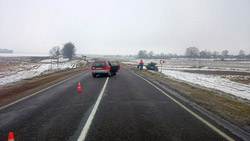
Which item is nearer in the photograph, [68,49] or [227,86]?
[227,86]

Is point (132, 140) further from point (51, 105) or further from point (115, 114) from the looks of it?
point (51, 105)

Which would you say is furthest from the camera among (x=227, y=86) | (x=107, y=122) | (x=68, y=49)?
(x=68, y=49)

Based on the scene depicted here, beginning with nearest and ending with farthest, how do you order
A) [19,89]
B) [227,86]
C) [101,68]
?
[19,89]
[101,68]
[227,86]

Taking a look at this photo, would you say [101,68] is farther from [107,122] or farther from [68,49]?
[68,49]

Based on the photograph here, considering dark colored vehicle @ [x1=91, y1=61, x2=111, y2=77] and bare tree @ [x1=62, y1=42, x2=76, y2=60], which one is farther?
bare tree @ [x1=62, y1=42, x2=76, y2=60]

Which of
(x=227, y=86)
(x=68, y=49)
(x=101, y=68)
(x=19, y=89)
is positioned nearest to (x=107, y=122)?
(x=19, y=89)

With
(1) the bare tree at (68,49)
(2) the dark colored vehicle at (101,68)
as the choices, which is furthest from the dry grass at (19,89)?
(1) the bare tree at (68,49)

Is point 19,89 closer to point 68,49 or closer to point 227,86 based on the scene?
point 227,86

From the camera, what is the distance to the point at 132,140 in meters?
3.61

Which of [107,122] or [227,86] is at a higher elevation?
[107,122]

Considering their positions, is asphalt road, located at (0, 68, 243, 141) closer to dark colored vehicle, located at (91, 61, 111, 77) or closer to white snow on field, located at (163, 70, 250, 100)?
white snow on field, located at (163, 70, 250, 100)

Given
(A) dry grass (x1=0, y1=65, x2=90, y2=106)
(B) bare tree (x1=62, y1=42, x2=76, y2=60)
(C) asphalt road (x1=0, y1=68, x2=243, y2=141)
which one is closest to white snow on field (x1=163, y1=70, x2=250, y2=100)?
(C) asphalt road (x1=0, y1=68, x2=243, y2=141)

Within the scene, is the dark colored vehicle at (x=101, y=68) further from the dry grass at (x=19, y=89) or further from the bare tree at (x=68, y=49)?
the bare tree at (x=68, y=49)

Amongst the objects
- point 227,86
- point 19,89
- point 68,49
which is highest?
point 68,49
